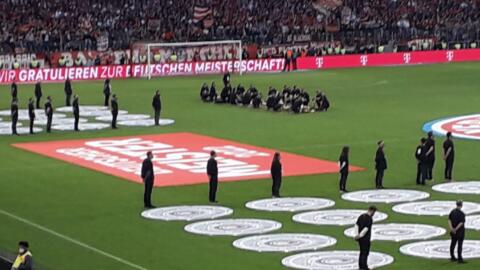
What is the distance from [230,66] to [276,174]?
47336 mm

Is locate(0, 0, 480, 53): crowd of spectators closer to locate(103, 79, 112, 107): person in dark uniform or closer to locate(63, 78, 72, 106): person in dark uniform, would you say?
locate(63, 78, 72, 106): person in dark uniform

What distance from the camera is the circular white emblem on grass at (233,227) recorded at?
107 feet

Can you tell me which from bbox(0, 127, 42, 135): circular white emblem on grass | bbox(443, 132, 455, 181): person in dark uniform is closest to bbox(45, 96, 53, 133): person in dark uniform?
bbox(0, 127, 42, 135): circular white emblem on grass

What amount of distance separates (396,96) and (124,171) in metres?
29.0

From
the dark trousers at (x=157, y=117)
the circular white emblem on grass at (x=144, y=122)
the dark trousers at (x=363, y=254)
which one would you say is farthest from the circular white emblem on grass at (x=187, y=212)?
the circular white emblem on grass at (x=144, y=122)

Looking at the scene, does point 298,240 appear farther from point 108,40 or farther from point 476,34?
point 476,34

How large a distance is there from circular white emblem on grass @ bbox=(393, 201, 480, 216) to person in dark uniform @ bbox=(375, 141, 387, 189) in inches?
93.9

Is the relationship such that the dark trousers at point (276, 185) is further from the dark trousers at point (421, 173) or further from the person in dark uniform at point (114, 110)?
the person in dark uniform at point (114, 110)

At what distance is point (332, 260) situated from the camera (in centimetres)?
2916

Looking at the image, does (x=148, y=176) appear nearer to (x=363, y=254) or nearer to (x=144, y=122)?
(x=363, y=254)

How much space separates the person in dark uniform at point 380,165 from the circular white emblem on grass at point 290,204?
2311 mm

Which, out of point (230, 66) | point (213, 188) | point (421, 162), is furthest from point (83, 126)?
point (230, 66)

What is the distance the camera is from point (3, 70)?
7631 centimetres

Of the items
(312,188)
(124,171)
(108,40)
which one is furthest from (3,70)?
(312,188)
